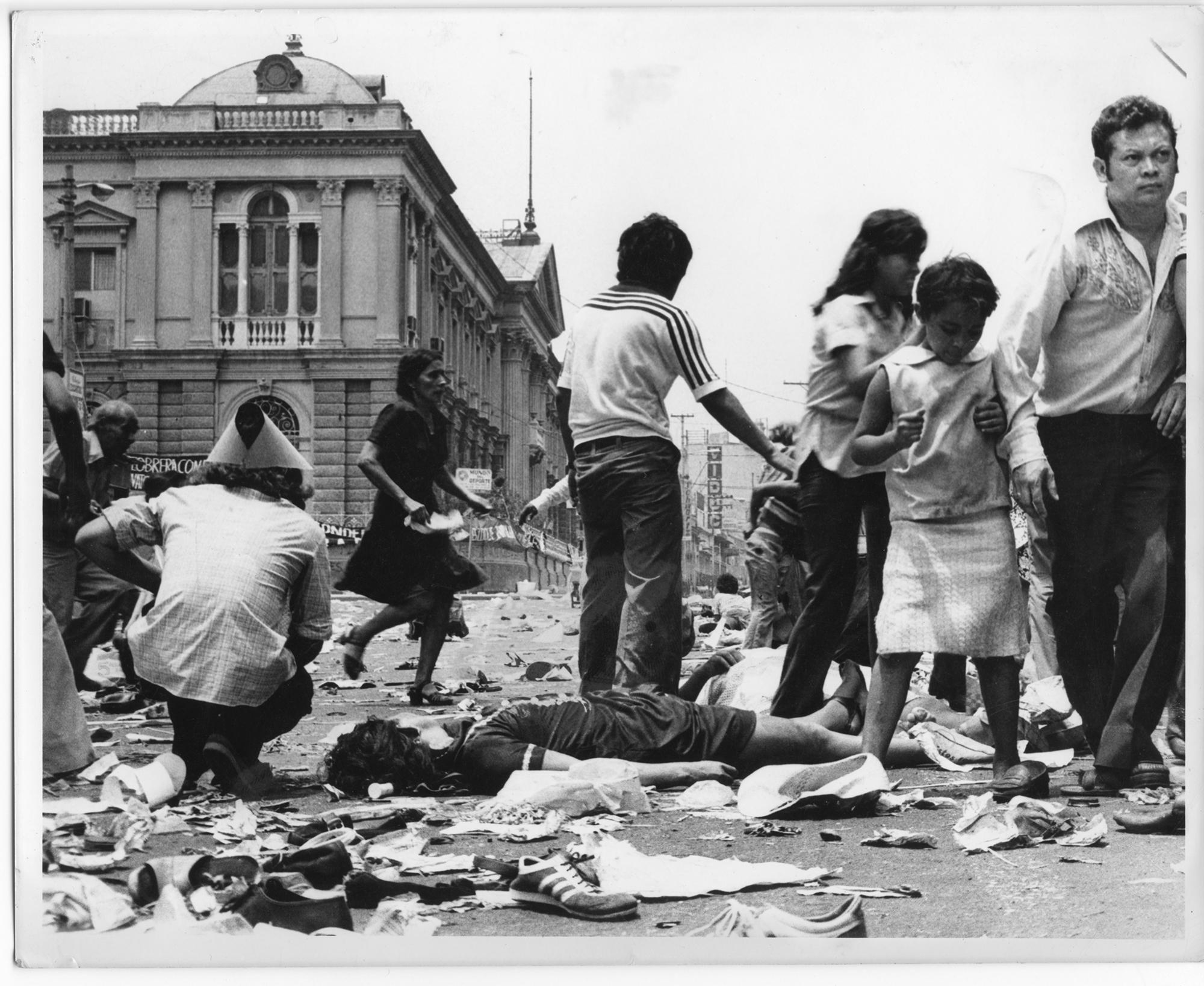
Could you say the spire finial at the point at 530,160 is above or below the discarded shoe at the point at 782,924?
above

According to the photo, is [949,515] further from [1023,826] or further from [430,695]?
[430,695]

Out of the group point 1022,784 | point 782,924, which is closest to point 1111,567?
point 1022,784

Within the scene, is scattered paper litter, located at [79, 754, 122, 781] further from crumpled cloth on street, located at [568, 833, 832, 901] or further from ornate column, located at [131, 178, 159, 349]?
crumpled cloth on street, located at [568, 833, 832, 901]

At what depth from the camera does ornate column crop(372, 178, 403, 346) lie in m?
4.84

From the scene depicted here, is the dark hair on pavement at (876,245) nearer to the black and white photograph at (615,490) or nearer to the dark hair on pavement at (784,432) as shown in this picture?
the black and white photograph at (615,490)

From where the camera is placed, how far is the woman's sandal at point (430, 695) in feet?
15.5

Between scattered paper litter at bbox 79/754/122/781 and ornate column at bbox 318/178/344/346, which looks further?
ornate column at bbox 318/178/344/346

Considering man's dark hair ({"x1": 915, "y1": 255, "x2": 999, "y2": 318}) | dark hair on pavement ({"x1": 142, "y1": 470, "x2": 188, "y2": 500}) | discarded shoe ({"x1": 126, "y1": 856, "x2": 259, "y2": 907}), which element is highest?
man's dark hair ({"x1": 915, "y1": 255, "x2": 999, "y2": 318})

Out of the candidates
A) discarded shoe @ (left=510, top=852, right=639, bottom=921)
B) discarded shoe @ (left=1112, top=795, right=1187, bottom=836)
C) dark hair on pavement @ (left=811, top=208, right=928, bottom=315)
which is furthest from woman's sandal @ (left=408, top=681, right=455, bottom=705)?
discarded shoe @ (left=1112, top=795, right=1187, bottom=836)

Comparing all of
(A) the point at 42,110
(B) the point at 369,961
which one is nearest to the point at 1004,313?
(B) the point at 369,961

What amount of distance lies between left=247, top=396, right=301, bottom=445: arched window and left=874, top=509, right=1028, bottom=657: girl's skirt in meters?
1.89

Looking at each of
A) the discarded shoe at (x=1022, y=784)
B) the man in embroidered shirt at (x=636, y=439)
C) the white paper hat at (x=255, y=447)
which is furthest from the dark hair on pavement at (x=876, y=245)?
the white paper hat at (x=255, y=447)

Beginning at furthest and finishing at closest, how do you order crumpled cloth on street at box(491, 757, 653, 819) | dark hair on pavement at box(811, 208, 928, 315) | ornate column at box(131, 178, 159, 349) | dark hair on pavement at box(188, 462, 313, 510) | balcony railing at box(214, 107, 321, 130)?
ornate column at box(131, 178, 159, 349)
balcony railing at box(214, 107, 321, 130)
dark hair on pavement at box(811, 208, 928, 315)
dark hair on pavement at box(188, 462, 313, 510)
crumpled cloth on street at box(491, 757, 653, 819)

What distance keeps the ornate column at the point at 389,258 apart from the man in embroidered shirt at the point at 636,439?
Result: 2.02 feet
